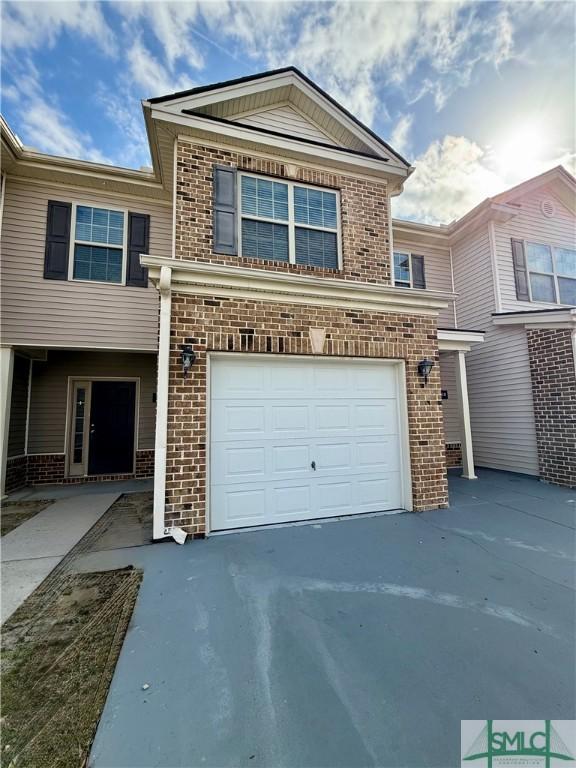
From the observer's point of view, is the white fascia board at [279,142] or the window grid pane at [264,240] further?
the window grid pane at [264,240]

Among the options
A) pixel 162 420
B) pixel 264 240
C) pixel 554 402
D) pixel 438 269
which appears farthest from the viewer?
pixel 438 269

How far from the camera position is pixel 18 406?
291 inches

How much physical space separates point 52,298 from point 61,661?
6593mm

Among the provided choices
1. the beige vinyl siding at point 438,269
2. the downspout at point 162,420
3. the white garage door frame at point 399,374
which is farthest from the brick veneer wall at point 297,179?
the beige vinyl siding at point 438,269

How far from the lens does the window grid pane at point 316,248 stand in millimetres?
5594

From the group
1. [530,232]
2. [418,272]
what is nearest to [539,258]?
[530,232]

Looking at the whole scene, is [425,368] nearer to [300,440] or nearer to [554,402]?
[300,440]

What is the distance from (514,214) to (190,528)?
10.5 m

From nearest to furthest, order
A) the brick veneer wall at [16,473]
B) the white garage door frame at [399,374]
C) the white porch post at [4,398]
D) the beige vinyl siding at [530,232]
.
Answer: the white garage door frame at [399,374] < the white porch post at [4,398] < the brick veneer wall at [16,473] < the beige vinyl siding at [530,232]

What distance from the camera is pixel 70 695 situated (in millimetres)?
1967

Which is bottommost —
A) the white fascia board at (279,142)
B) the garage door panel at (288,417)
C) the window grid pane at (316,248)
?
the garage door panel at (288,417)

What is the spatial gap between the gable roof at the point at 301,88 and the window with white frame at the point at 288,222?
1.04m

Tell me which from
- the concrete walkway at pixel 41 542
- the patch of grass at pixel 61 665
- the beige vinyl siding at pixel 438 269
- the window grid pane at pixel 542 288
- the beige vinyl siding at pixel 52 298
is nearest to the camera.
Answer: the patch of grass at pixel 61 665

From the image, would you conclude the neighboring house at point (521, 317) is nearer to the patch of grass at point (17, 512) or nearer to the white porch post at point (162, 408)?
the white porch post at point (162, 408)
